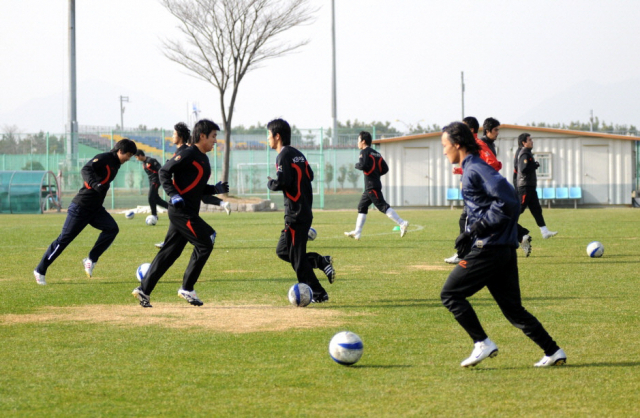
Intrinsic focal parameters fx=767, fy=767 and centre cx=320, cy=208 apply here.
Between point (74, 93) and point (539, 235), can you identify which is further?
point (74, 93)

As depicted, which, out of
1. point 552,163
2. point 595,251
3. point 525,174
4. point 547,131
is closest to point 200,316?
point 595,251

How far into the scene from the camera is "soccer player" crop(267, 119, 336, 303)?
326 inches

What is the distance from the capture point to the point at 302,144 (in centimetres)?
3916

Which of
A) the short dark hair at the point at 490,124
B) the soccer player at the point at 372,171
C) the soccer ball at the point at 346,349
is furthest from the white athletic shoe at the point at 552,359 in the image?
the soccer player at the point at 372,171

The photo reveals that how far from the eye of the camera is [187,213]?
8297 mm

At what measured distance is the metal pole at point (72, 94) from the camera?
3781cm

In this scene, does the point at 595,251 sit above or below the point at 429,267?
above

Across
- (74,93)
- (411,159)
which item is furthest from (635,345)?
(74,93)

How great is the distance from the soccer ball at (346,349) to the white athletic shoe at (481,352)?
795mm

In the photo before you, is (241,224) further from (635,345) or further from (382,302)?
(635,345)

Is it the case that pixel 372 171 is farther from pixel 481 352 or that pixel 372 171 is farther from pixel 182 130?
pixel 481 352

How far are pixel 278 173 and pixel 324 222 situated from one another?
16.0 m

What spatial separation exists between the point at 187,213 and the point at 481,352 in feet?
12.7

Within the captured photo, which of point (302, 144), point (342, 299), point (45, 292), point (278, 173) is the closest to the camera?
point (278, 173)
